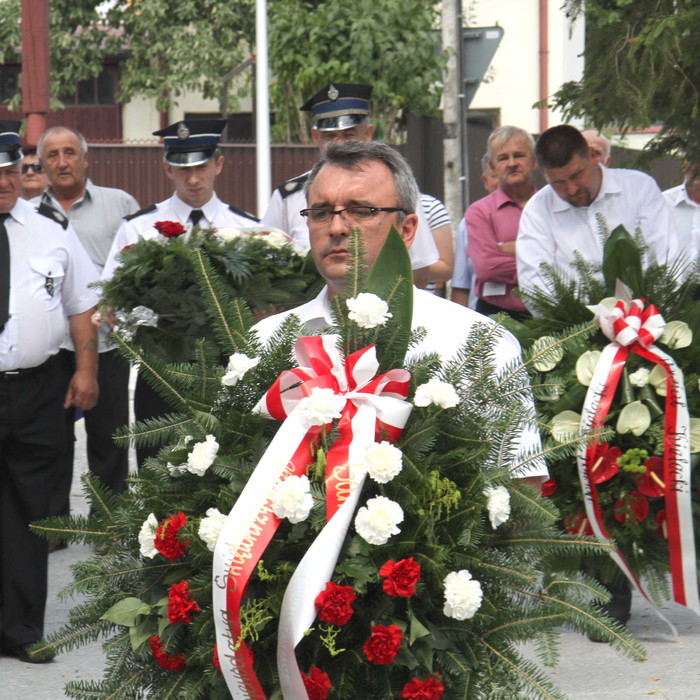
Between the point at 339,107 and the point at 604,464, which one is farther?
the point at 339,107

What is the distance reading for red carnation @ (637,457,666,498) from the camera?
4855mm

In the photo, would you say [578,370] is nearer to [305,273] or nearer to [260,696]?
[305,273]

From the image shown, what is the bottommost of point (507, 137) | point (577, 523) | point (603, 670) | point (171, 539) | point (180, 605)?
point (603, 670)

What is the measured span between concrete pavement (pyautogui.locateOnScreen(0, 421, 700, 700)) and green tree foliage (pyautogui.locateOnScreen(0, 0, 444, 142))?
555 inches

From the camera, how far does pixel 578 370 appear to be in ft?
16.0

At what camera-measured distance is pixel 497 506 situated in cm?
246

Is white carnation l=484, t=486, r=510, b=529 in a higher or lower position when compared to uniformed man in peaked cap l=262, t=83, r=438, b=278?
lower

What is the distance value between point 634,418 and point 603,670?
3.15 ft

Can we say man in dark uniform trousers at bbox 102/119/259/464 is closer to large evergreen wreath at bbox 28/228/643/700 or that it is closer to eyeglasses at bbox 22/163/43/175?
eyeglasses at bbox 22/163/43/175

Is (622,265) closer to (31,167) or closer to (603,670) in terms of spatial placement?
(603,670)

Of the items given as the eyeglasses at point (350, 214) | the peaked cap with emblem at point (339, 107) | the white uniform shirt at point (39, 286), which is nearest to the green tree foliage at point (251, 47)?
the peaked cap with emblem at point (339, 107)

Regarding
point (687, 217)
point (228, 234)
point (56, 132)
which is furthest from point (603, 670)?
point (56, 132)

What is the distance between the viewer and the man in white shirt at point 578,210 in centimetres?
599

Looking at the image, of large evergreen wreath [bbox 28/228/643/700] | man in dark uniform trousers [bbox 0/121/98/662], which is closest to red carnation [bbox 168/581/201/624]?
large evergreen wreath [bbox 28/228/643/700]
